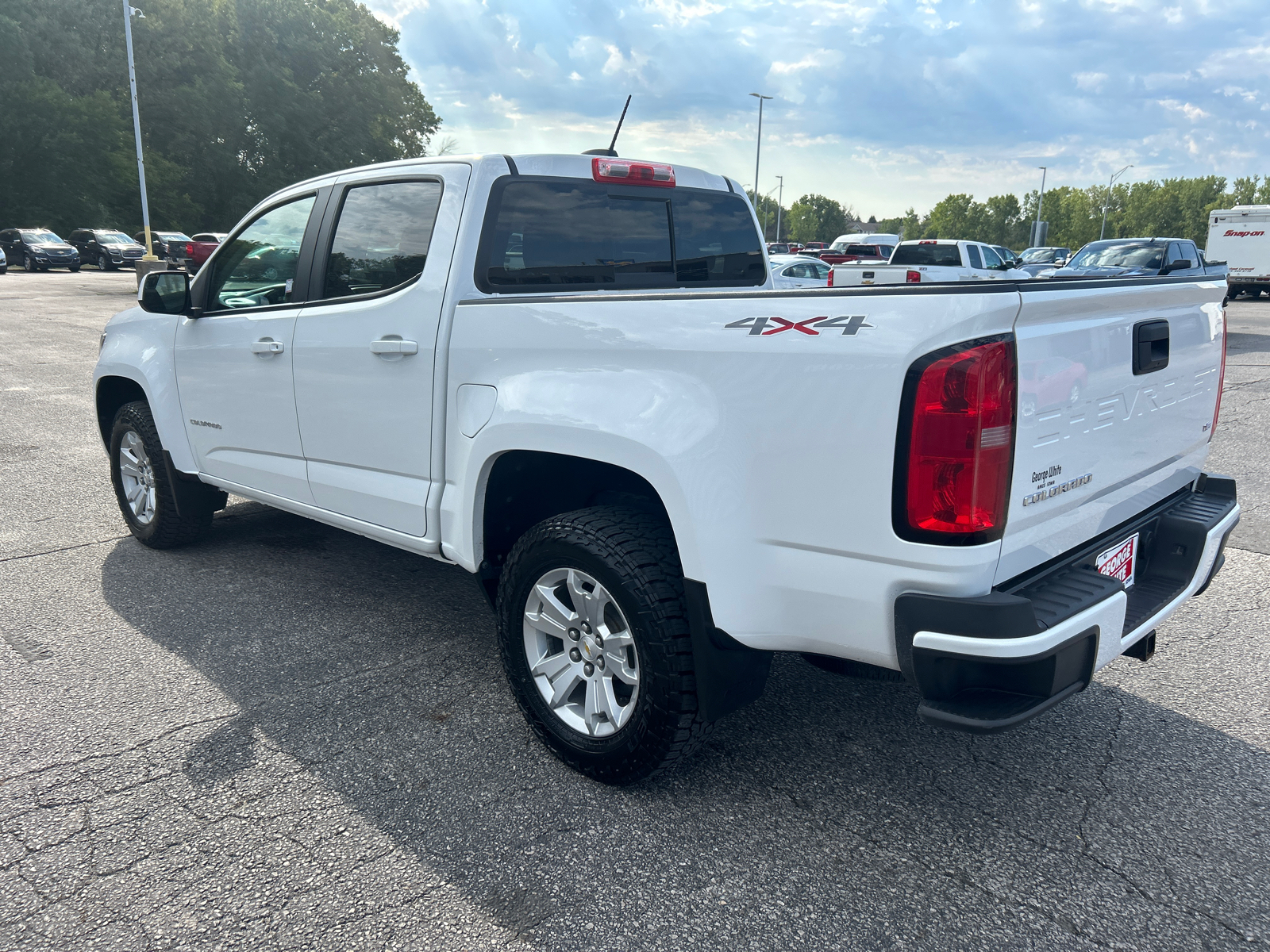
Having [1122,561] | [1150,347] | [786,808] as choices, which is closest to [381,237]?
[786,808]

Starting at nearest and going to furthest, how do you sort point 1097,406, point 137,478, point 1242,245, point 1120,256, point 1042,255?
point 1097,406 < point 137,478 < point 1120,256 < point 1242,245 < point 1042,255

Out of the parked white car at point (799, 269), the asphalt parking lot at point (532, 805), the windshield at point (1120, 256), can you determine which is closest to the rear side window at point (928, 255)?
the parked white car at point (799, 269)

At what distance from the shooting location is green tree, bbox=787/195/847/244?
151625mm

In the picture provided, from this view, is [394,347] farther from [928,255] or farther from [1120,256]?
[928,255]

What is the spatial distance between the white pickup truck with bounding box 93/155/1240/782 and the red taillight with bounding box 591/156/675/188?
1 cm

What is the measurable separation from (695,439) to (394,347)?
141cm

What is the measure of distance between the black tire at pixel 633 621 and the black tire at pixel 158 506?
2770mm

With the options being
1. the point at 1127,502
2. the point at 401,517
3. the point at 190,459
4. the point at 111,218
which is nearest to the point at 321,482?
the point at 401,517

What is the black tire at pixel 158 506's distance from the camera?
492 cm

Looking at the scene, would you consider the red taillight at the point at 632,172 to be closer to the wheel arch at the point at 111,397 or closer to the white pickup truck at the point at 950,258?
the wheel arch at the point at 111,397

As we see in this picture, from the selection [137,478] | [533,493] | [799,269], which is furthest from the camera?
[799,269]

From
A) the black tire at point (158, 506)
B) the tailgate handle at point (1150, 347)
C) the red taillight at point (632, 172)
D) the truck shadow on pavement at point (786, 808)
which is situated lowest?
the truck shadow on pavement at point (786, 808)

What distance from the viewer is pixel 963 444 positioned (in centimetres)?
209

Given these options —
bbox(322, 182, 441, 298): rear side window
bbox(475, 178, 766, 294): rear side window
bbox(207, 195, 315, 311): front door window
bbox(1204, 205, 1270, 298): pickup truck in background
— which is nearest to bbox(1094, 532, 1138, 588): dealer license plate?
bbox(475, 178, 766, 294): rear side window
